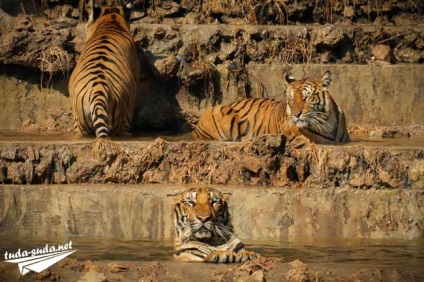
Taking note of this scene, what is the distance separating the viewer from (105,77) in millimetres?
14680

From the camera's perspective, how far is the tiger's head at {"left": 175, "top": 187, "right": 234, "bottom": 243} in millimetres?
9859

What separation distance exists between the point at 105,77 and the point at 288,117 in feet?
7.53

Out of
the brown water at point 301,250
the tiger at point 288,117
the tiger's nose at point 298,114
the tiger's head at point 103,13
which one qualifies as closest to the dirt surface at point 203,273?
the brown water at point 301,250

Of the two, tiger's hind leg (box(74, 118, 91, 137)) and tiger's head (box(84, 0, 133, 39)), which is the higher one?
A: tiger's head (box(84, 0, 133, 39))

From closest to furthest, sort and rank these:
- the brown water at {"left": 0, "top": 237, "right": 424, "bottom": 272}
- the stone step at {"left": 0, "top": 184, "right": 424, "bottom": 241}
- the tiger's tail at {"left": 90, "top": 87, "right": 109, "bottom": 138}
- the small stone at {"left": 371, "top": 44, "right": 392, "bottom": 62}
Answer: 1. the brown water at {"left": 0, "top": 237, "right": 424, "bottom": 272}
2. the stone step at {"left": 0, "top": 184, "right": 424, "bottom": 241}
3. the tiger's tail at {"left": 90, "top": 87, "right": 109, "bottom": 138}
4. the small stone at {"left": 371, "top": 44, "right": 392, "bottom": 62}

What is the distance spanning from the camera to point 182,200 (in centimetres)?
1010

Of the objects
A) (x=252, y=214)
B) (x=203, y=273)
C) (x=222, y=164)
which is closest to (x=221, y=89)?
(x=222, y=164)

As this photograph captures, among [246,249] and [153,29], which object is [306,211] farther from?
[153,29]

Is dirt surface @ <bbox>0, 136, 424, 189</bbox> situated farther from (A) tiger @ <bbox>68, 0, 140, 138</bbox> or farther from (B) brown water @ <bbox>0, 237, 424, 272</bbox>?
(A) tiger @ <bbox>68, 0, 140, 138</bbox>

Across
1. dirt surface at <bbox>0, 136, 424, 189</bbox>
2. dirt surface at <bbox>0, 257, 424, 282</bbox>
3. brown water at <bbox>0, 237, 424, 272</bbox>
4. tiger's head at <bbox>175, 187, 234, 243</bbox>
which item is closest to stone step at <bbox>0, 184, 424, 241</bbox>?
brown water at <bbox>0, 237, 424, 272</bbox>

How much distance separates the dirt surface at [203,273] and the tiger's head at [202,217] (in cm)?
38

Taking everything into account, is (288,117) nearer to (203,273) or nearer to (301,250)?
(301,250)

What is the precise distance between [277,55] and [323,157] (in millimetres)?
3575

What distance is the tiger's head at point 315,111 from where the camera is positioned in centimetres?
1355
